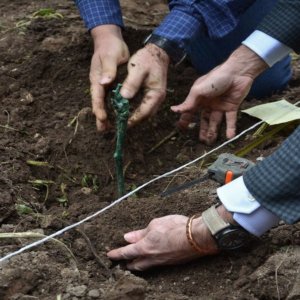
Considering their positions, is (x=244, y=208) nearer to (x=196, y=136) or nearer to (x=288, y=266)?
(x=288, y=266)

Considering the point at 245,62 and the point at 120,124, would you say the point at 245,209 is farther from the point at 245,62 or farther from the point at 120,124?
the point at 245,62

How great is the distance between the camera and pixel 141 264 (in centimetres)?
202

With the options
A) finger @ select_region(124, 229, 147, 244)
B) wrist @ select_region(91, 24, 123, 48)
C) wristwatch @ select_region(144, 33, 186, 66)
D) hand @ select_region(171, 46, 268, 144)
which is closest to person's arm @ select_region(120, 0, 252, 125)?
wristwatch @ select_region(144, 33, 186, 66)

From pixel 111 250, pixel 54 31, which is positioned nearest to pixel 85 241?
pixel 111 250

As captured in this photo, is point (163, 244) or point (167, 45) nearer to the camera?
point (163, 244)

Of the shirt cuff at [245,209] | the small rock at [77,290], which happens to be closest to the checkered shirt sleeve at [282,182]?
the shirt cuff at [245,209]

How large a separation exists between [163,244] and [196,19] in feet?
3.34

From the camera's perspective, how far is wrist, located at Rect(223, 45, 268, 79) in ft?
8.27

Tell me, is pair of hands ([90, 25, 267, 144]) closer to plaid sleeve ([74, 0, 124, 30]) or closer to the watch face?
plaid sleeve ([74, 0, 124, 30])

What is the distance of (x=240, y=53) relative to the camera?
2.54m

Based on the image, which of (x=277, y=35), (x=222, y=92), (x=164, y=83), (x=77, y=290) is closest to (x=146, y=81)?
(x=164, y=83)

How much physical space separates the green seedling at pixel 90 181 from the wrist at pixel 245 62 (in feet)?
2.00

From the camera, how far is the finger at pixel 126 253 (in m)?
2.00

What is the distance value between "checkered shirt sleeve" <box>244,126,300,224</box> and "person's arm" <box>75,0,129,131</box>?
818 millimetres
